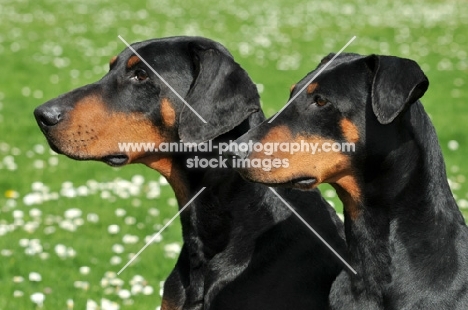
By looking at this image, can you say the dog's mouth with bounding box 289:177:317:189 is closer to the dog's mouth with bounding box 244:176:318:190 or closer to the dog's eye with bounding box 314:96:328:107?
the dog's mouth with bounding box 244:176:318:190

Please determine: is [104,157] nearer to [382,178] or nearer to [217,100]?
[217,100]

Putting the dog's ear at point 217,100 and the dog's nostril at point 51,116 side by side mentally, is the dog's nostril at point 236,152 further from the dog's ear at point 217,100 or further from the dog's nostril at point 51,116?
the dog's nostril at point 51,116

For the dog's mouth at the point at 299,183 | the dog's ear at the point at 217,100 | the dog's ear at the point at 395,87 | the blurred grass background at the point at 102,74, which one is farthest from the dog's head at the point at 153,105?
the blurred grass background at the point at 102,74

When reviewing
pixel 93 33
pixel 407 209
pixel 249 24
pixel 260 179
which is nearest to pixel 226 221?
pixel 260 179

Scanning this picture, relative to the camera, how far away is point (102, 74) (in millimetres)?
17234

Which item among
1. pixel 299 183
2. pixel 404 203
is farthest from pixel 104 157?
pixel 404 203

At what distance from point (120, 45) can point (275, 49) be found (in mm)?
4083

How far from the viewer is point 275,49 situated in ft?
70.0

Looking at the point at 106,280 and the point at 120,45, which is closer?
the point at 106,280

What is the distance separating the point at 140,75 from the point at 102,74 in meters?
12.1

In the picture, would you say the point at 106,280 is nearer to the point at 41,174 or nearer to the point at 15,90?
the point at 41,174

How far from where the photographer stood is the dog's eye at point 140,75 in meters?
5.41

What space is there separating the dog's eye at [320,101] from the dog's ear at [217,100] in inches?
18.1

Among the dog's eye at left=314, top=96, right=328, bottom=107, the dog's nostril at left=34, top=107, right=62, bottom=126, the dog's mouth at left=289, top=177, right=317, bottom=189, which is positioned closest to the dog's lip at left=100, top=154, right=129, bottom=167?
the dog's nostril at left=34, top=107, right=62, bottom=126
